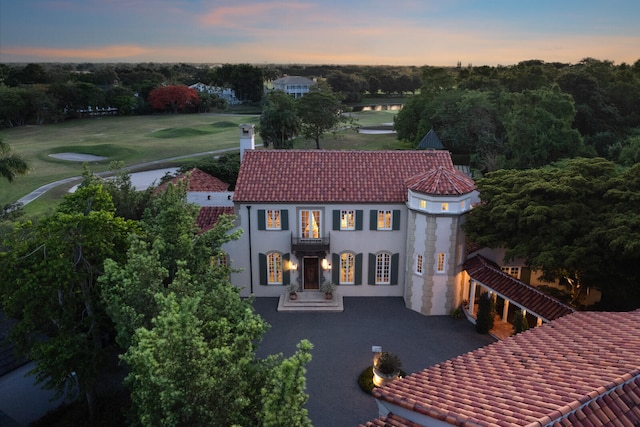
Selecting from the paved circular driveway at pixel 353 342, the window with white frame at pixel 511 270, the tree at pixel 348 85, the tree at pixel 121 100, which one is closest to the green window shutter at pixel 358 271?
the paved circular driveway at pixel 353 342

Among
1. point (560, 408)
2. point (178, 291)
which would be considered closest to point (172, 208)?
point (178, 291)

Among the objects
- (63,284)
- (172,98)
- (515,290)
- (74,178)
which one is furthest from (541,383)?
(172,98)

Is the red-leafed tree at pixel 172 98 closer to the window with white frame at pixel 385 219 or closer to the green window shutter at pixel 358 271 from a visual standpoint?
the green window shutter at pixel 358 271

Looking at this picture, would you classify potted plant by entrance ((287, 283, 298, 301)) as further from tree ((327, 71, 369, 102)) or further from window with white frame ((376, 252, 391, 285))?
tree ((327, 71, 369, 102))

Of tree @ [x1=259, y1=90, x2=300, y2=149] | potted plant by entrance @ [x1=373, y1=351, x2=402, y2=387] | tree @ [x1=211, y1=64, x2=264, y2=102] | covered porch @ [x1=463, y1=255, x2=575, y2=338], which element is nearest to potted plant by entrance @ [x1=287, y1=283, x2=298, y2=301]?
potted plant by entrance @ [x1=373, y1=351, x2=402, y2=387]

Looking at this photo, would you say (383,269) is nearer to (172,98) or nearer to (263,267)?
(263,267)

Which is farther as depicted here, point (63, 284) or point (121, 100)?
point (121, 100)
